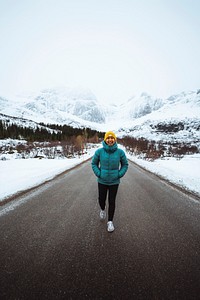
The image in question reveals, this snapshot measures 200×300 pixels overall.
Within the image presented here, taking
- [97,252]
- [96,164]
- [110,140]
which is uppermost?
[110,140]

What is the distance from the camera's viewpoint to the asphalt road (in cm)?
200

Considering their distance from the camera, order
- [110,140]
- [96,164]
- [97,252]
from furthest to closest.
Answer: [96,164] < [110,140] < [97,252]

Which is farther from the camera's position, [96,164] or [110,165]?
[96,164]

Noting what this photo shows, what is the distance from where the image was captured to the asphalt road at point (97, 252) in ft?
6.55

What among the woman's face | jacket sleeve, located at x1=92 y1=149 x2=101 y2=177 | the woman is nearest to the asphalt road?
the woman

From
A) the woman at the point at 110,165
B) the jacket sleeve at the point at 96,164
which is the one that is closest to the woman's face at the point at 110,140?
the woman at the point at 110,165

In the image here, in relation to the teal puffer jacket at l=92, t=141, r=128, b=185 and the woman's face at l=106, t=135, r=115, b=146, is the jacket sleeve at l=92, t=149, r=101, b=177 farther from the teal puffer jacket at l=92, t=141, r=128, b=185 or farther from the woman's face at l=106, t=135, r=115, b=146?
the woman's face at l=106, t=135, r=115, b=146

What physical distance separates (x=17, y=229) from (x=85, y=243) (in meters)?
1.52

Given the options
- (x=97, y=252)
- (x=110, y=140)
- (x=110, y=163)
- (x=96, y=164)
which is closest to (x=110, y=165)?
(x=110, y=163)

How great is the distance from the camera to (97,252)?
8.88 ft

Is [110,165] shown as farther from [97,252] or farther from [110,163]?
[97,252]

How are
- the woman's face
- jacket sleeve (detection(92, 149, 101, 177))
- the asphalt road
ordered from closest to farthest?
the asphalt road < the woman's face < jacket sleeve (detection(92, 149, 101, 177))

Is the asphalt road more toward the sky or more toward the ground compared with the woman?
more toward the ground

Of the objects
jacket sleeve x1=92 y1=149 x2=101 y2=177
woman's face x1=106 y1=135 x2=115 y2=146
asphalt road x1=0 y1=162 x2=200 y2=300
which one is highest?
woman's face x1=106 y1=135 x2=115 y2=146
